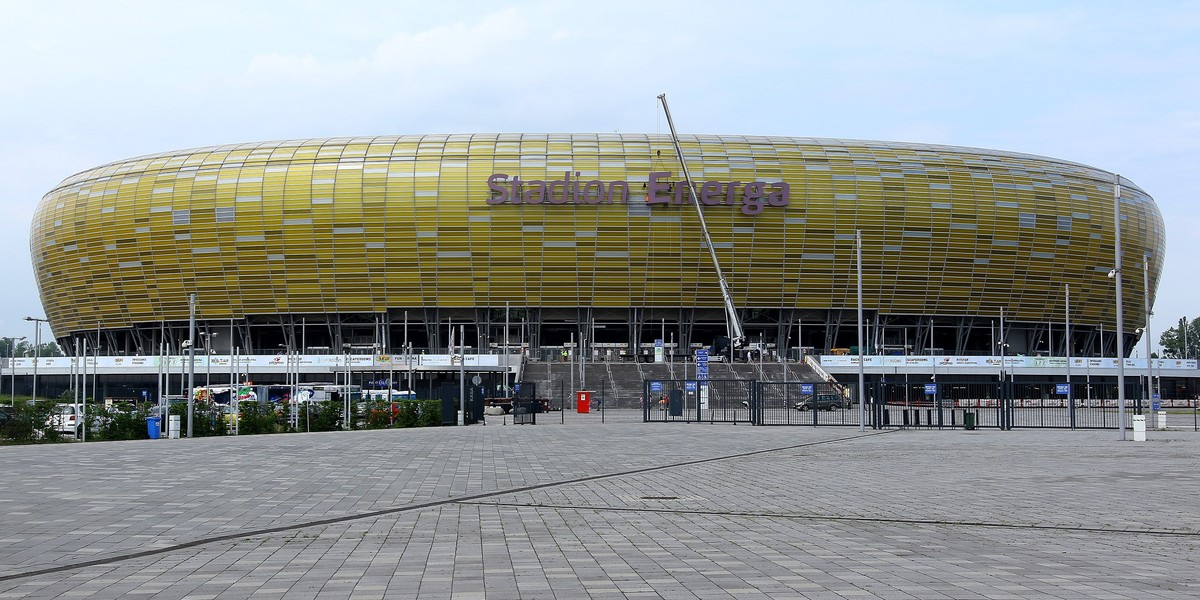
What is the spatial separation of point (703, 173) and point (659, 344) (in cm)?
1647

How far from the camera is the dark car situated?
50.1 meters

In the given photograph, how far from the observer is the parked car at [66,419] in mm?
37625

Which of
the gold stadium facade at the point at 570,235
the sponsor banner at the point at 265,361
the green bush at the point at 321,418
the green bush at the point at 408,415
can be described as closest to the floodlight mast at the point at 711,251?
the gold stadium facade at the point at 570,235

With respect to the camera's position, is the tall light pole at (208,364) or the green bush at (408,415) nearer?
the green bush at (408,415)

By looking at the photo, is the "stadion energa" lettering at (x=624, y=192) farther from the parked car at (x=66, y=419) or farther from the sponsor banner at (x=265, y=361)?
the parked car at (x=66, y=419)

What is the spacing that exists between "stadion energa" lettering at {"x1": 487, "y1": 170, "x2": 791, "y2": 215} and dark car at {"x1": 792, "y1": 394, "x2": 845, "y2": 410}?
44.9 metres

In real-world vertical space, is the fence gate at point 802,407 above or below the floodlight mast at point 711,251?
below

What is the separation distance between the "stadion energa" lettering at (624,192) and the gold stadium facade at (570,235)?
182 mm

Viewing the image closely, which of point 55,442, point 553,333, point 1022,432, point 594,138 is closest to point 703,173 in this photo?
point 594,138

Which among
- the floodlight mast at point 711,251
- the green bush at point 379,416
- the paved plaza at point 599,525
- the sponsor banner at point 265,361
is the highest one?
the floodlight mast at point 711,251

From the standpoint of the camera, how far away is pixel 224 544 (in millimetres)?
12883

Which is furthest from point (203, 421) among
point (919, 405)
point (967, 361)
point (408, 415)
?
point (967, 361)

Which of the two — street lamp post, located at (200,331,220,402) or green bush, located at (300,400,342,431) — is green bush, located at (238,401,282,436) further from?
street lamp post, located at (200,331,220,402)

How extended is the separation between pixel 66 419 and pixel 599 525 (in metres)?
34.8
